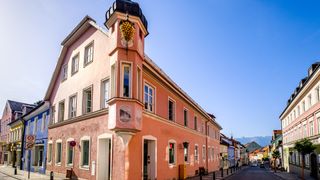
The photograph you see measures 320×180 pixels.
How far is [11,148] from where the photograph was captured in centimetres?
3831

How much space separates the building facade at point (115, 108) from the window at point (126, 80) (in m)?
0.05

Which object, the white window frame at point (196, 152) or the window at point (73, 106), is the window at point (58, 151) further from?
the white window frame at point (196, 152)

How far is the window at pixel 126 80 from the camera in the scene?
13820mm

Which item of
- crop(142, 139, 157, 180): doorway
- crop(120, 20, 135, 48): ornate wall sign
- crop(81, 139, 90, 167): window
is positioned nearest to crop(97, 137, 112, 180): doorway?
crop(81, 139, 90, 167): window

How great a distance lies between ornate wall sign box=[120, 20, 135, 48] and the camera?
46.1 feet

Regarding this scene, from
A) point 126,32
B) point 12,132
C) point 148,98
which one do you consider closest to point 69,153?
point 148,98

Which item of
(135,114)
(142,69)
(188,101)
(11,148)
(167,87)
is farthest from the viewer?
(11,148)

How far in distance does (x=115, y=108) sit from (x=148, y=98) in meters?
4.01

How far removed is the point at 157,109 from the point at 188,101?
809 cm

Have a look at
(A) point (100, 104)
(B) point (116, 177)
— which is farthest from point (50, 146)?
(B) point (116, 177)

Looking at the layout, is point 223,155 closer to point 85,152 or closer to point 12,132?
point 12,132

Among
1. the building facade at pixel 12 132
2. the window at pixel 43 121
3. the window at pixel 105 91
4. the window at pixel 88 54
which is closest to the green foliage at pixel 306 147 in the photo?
the window at pixel 105 91

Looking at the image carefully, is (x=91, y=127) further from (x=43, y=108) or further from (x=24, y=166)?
(x=24, y=166)

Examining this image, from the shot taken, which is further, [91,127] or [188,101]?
[188,101]
